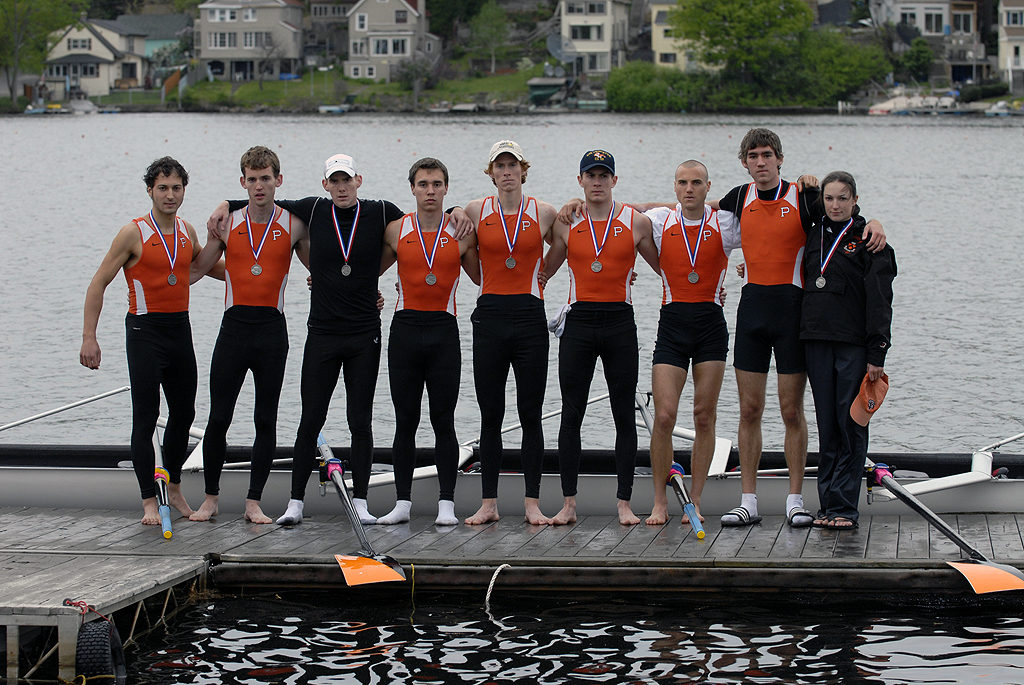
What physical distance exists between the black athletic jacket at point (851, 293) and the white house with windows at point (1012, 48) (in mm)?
99015

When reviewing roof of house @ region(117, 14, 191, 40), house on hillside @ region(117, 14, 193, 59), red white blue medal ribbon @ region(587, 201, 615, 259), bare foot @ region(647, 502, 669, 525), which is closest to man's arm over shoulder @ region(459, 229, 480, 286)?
red white blue medal ribbon @ region(587, 201, 615, 259)

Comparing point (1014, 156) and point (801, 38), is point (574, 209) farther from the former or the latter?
point (801, 38)

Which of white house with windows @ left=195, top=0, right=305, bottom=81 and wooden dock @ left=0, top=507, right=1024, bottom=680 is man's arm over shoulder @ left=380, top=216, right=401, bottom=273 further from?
white house with windows @ left=195, top=0, right=305, bottom=81

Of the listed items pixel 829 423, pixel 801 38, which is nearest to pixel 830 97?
pixel 801 38

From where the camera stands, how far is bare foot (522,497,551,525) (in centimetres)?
821

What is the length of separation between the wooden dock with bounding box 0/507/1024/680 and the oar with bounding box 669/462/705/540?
0.07m

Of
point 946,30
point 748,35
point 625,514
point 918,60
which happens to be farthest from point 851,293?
point 946,30

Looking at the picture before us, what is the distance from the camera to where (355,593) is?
25.8 feet

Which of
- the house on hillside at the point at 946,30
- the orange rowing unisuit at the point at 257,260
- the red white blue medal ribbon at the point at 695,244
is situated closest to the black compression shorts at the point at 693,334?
the red white blue medal ribbon at the point at 695,244

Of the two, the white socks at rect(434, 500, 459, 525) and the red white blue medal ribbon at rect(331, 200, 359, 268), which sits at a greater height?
the red white blue medal ribbon at rect(331, 200, 359, 268)

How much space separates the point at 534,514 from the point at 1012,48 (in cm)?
10317

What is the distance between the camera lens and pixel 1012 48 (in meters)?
102

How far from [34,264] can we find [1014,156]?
4467 cm

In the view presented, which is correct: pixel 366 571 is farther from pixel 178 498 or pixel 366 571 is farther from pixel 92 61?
pixel 92 61
